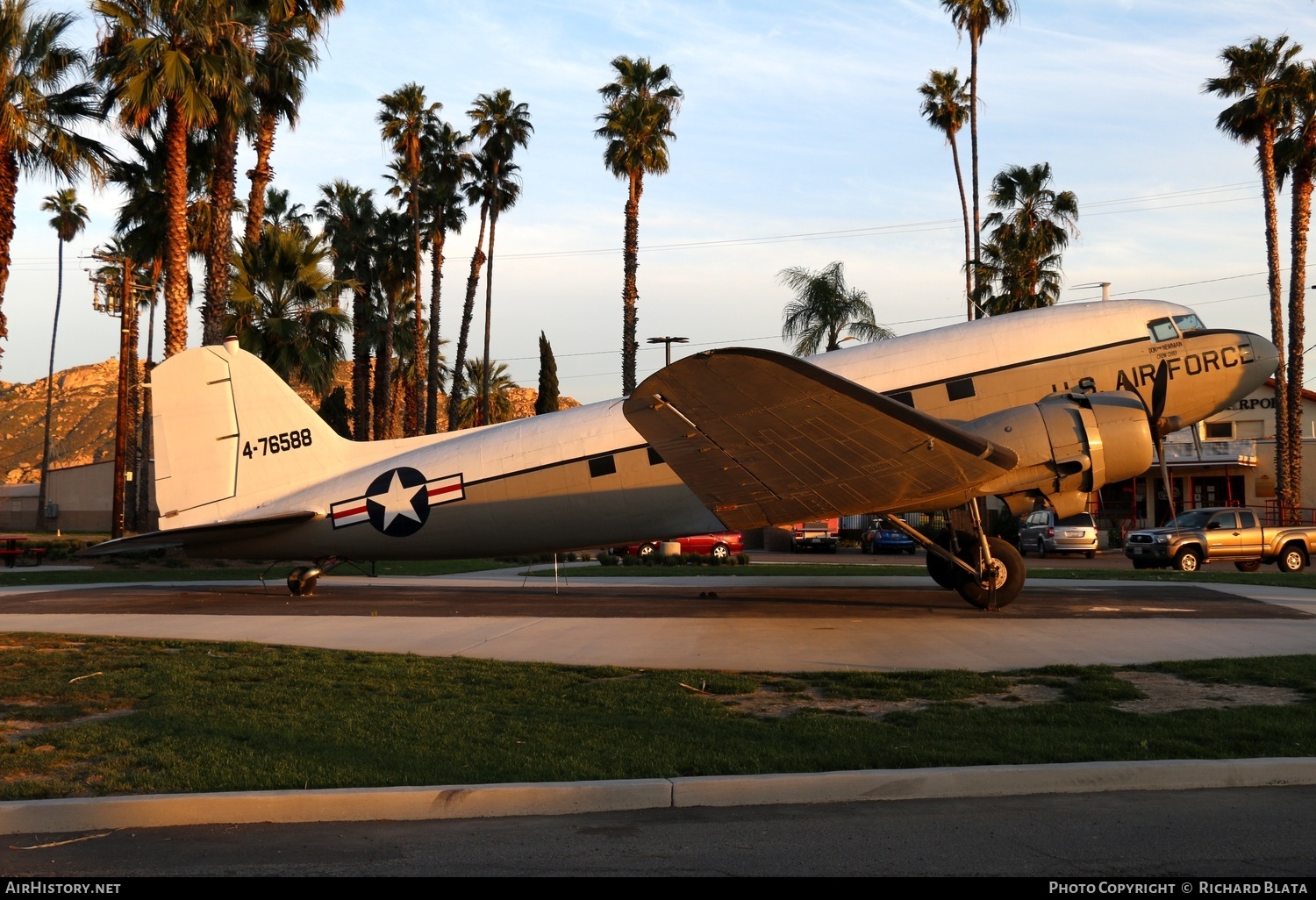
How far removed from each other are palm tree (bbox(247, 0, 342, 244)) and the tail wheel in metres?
30.5

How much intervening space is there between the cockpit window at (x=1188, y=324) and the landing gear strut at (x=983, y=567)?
13.9 ft

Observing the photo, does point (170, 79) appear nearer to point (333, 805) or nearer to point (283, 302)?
point (283, 302)

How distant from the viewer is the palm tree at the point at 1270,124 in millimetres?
37250

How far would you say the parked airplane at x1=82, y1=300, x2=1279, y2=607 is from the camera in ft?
38.7

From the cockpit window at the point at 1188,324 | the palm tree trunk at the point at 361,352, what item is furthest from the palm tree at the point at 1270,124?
the palm tree trunk at the point at 361,352

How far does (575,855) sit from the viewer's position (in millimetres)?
4754

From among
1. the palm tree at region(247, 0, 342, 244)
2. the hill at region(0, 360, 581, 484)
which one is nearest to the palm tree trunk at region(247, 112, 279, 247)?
the palm tree at region(247, 0, 342, 244)

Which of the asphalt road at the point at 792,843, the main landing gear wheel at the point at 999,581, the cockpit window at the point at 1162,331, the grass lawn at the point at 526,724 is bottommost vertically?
the asphalt road at the point at 792,843

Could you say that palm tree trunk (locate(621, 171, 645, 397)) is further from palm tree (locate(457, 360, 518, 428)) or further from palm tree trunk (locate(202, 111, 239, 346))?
palm tree (locate(457, 360, 518, 428))

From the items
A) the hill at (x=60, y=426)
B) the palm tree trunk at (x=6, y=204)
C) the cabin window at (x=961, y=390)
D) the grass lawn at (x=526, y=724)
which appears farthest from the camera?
the hill at (x=60, y=426)

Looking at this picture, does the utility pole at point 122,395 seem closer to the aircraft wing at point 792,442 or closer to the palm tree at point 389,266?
the palm tree at point 389,266

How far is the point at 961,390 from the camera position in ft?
48.1

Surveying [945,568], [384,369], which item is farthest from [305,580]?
[384,369]

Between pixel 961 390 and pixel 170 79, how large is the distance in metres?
21.7
